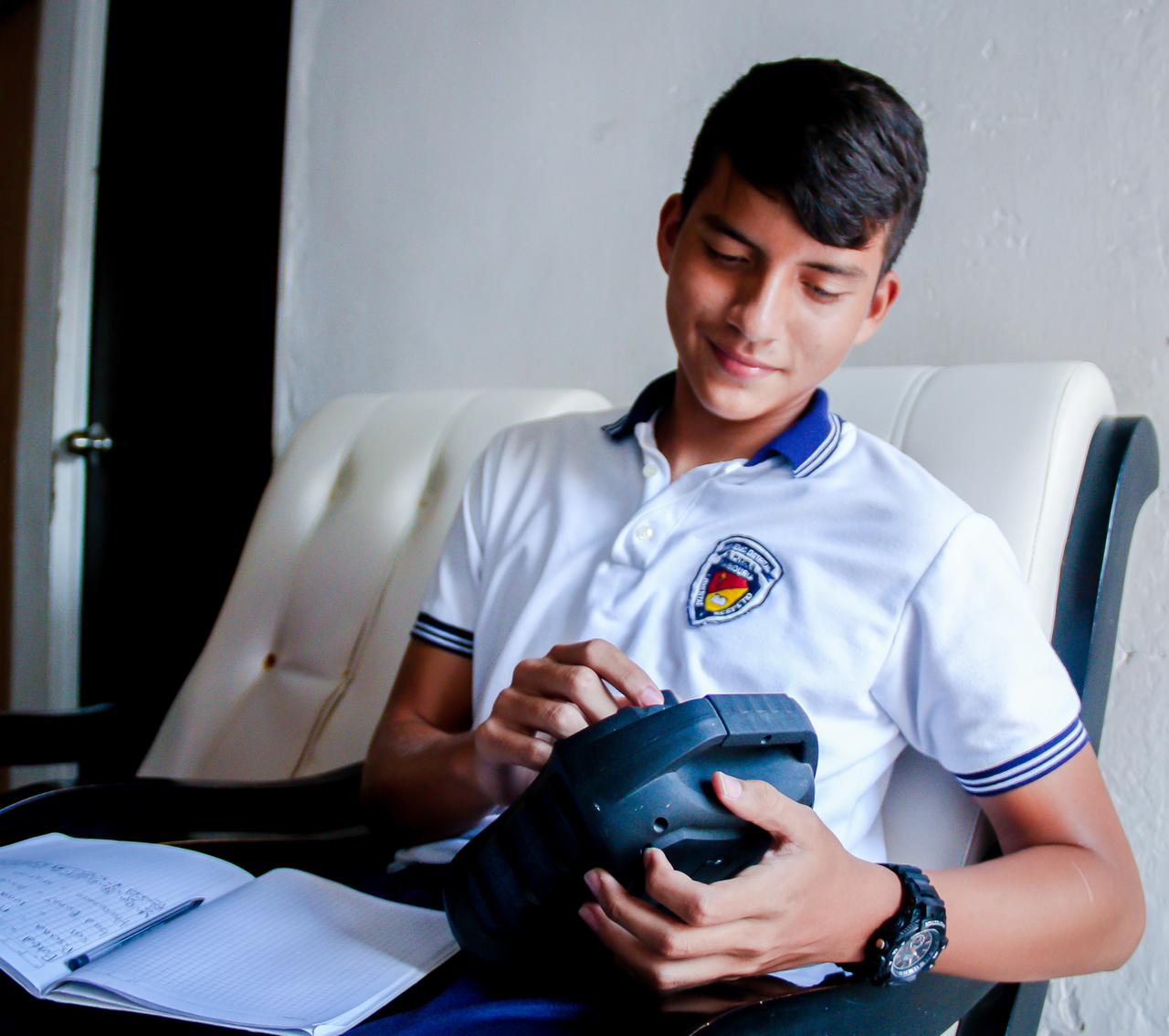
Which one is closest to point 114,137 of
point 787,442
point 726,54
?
point 726,54

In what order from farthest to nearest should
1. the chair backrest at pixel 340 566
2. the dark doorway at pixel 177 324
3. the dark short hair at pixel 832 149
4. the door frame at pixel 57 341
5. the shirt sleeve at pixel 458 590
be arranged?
the door frame at pixel 57 341, the dark doorway at pixel 177 324, the chair backrest at pixel 340 566, the shirt sleeve at pixel 458 590, the dark short hair at pixel 832 149

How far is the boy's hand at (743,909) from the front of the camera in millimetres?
521

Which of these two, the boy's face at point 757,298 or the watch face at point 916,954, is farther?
the boy's face at point 757,298

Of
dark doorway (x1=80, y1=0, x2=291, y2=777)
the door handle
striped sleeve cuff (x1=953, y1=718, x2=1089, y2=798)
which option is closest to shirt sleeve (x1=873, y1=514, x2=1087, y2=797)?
striped sleeve cuff (x1=953, y1=718, x2=1089, y2=798)

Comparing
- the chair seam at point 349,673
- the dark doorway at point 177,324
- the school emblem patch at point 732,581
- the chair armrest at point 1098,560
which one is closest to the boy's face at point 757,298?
the school emblem patch at point 732,581

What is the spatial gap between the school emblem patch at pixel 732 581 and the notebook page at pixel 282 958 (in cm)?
29

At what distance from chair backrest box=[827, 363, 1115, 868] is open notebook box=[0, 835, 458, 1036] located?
374 millimetres

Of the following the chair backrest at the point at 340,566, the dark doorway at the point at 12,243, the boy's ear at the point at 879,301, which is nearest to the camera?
the boy's ear at the point at 879,301

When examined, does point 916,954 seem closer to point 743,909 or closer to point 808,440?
point 743,909

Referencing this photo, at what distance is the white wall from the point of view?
0.98 m

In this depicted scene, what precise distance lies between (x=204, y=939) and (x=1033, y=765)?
55 centimetres

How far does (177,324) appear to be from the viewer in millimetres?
2271

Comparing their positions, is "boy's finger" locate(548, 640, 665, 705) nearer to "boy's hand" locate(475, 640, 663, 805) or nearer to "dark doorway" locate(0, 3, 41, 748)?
"boy's hand" locate(475, 640, 663, 805)

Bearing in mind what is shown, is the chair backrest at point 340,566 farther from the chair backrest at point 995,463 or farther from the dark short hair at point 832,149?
the dark short hair at point 832,149
